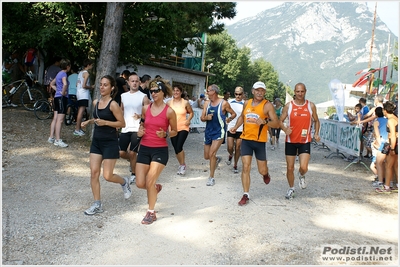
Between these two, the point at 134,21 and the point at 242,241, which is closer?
the point at 242,241

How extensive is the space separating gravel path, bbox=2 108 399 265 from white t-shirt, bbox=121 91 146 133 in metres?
1.12

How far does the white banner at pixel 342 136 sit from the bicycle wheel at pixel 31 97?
9738 millimetres

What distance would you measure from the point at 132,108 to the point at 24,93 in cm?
792

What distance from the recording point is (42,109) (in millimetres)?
13820

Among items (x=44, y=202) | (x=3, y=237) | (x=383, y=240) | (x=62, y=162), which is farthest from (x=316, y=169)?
(x=3, y=237)

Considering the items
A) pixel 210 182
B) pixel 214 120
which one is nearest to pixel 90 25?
pixel 214 120

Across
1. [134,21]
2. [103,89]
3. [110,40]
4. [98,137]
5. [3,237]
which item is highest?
[134,21]

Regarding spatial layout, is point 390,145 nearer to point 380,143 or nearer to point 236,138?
point 380,143

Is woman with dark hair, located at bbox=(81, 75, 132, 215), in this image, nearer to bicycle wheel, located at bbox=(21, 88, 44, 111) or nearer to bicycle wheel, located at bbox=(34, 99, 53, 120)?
bicycle wheel, located at bbox=(34, 99, 53, 120)

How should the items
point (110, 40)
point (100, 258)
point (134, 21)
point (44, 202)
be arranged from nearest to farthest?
1. point (100, 258)
2. point (44, 202)
3. point (110, 40)
4. point (134, 21)

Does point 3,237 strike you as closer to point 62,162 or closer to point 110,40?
point 62,162

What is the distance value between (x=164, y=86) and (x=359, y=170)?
699 cm

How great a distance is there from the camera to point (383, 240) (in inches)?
219

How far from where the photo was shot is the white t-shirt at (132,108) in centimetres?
763
